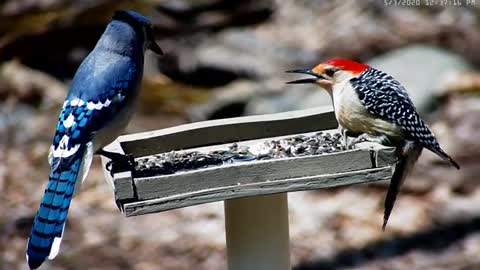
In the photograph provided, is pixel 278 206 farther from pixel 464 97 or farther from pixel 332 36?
pixel 332 36

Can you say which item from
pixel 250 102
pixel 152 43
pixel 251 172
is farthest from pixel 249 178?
pixel 250 102

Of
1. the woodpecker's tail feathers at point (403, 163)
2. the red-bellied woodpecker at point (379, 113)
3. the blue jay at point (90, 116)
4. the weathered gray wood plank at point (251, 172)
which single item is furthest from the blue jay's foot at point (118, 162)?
the woodpecker's tail feathers at point (403, 163)

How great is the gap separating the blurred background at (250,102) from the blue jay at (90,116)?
2.75 meters

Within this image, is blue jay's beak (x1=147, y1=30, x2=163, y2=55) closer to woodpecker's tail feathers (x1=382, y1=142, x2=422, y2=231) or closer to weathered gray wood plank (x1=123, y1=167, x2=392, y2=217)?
weathered gray wood plank (x1=123, y1=167, x2=392, y2=217)

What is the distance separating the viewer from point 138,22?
381 centimetres

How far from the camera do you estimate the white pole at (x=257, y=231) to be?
379cm

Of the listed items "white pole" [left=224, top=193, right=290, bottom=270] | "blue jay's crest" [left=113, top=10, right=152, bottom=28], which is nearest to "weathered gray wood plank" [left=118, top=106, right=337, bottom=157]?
"white pole" [left=224, top=193, right=290, bottom=270]

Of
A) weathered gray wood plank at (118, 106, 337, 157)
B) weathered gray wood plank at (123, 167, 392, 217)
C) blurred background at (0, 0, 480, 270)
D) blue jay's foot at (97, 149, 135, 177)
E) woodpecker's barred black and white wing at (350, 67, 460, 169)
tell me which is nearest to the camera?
weathered gray wood plank at (123, 167, 392, 217)

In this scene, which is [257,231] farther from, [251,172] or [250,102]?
[250,102]

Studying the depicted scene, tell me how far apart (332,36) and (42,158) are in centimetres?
280

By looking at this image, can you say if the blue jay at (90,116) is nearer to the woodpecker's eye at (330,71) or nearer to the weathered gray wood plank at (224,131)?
the weathered gray wood plank at (224,131)

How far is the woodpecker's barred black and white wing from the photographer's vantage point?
3770 millimetres

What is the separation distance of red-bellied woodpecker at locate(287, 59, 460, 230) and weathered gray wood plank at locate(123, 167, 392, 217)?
30 centimetres

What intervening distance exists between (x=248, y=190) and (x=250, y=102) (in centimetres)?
469
